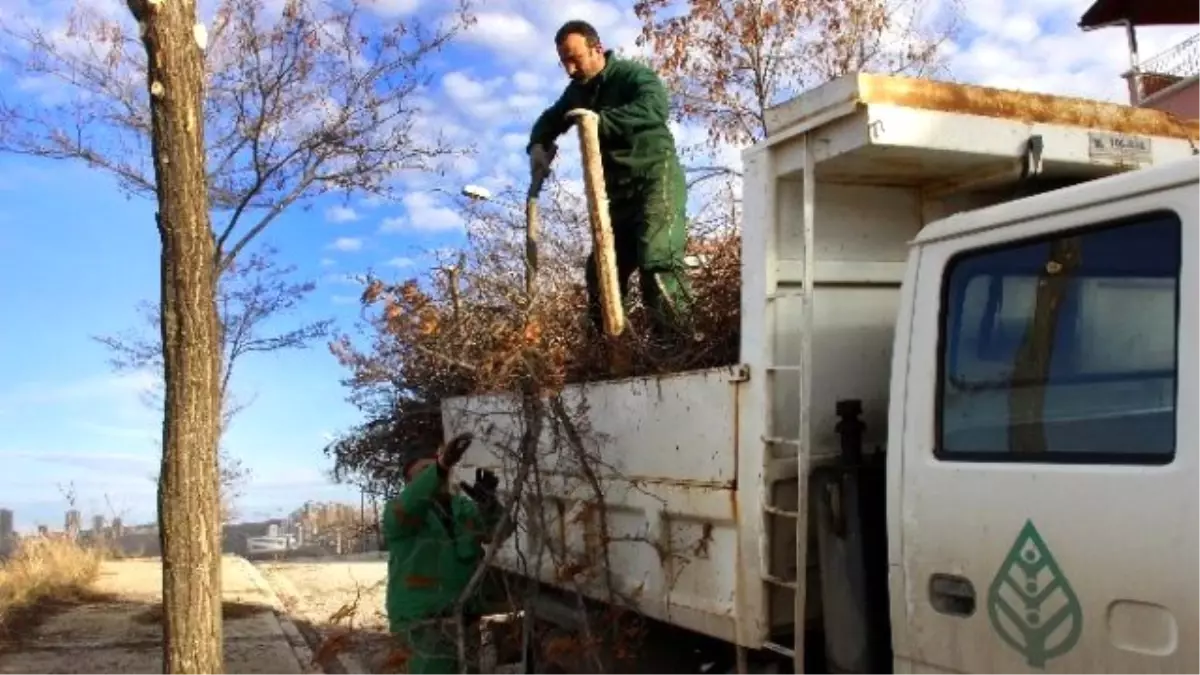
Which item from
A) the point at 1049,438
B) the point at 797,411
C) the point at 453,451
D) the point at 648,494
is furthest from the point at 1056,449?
the point at 453,451

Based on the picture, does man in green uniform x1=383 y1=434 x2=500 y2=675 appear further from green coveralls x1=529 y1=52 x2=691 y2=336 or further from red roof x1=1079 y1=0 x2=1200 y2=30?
red roof x1=1079 y1=0 x2=1200 y2=30

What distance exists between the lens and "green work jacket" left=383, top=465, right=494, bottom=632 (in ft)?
16.3

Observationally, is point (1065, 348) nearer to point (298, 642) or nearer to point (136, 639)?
point (298, 642)

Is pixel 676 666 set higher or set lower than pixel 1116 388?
lower

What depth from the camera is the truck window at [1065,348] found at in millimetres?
2455

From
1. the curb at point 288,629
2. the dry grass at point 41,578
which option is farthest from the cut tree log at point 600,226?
the dry grass at point 41,578

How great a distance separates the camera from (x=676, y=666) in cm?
407

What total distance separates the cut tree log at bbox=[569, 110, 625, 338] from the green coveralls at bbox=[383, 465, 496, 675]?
0.97 m

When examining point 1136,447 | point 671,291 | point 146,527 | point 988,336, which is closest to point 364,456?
point 671,291

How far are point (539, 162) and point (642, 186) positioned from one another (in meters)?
0.60

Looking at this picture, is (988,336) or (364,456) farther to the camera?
(364,456)

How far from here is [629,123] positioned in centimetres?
541

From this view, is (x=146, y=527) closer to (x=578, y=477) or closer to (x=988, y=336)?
(x=578, y=477)

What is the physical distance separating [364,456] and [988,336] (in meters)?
4.31
